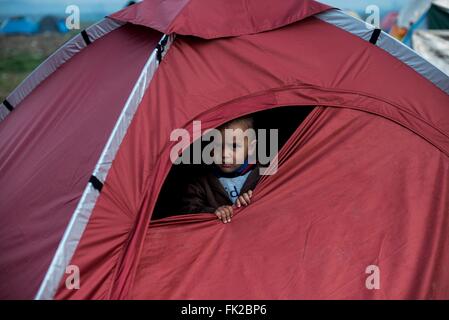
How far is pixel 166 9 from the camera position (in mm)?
2172

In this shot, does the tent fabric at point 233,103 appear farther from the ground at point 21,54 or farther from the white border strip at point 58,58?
the ground at point 21,54

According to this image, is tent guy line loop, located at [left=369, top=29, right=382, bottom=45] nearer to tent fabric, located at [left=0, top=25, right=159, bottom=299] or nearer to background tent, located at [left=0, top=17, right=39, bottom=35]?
tent fabric, located at [left=0, top=25, right=159, bottom=299]

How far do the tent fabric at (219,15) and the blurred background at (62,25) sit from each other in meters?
1.57

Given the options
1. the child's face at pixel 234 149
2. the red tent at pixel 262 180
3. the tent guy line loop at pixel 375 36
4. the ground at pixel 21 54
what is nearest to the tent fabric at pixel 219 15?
the red tent at pixel 262 180

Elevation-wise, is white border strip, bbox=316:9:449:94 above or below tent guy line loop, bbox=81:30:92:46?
below

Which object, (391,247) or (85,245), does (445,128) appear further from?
(85,245)

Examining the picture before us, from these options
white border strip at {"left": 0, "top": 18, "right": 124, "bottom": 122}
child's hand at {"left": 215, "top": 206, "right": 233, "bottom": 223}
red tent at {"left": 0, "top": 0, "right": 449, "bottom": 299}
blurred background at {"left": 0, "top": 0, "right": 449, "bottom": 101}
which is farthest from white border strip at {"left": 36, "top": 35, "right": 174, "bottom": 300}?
blurred background at {"left": 0, "top": 0, "right": 449, "bottom": 101}

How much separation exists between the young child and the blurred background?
1.67 meters

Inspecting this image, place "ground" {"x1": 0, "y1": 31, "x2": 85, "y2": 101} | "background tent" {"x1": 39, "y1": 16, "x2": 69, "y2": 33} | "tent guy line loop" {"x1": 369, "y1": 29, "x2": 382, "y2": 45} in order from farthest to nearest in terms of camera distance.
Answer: "background tent" {"x1": 39, "y1": 16, "x2": 69, "y2": 33}
"ground" {"x1": 0, "y1": 31, "x2": 85, "y2": 101}
"tent guy line loop" {"x1": 369, "y1": 29, "x2": 382, "y2": 45}

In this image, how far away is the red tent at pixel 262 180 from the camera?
6.08 feet

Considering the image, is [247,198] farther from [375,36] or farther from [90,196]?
[375,36]

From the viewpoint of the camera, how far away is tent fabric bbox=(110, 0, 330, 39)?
2066mm

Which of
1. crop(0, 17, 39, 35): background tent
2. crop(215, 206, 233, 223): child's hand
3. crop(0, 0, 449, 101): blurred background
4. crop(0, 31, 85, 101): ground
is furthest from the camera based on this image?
crop(0, 17, 39, 35): background tent

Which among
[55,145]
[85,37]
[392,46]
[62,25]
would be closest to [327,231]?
[392,46]
